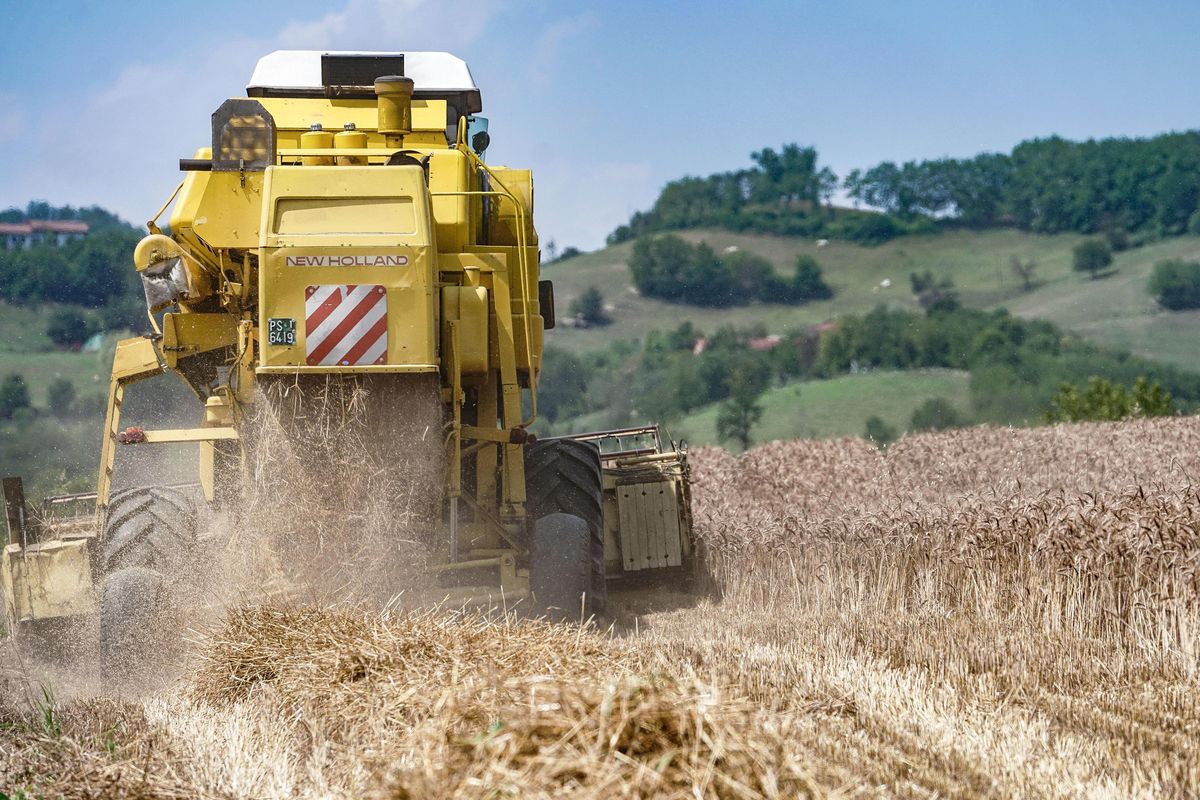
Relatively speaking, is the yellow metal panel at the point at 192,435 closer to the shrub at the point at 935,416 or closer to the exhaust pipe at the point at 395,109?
the exhaust pipe at the point at 395,109


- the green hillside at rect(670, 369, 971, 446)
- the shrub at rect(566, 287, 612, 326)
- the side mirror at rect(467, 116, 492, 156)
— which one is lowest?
the green hillside at rect(670, 369, 971, 446)

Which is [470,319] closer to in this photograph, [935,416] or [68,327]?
[68,327]

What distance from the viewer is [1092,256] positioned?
76.2 meters

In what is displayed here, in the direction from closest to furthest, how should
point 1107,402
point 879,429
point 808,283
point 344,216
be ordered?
point 344,216
point 1107,402
point 879,429
point 808,283

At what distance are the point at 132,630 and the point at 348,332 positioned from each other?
192cm

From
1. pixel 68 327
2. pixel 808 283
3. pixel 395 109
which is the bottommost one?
pixel 395 109

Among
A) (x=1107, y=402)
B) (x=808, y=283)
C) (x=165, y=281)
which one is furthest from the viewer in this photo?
(x=808, y=283)

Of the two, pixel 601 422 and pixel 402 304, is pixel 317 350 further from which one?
pixel 601 422

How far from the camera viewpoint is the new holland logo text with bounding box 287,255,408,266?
7.07 m

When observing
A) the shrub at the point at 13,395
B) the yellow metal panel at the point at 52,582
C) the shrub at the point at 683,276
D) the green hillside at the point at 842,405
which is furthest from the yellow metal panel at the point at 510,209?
the shrub at the point at 683,276

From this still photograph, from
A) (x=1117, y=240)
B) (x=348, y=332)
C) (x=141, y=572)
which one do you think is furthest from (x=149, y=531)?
(x=1117, y=240)

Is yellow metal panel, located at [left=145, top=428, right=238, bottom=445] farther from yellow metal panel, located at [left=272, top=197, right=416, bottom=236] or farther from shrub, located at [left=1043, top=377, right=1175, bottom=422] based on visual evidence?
shrub, located at [left=1043, top=377, right=1175, bottom=422]

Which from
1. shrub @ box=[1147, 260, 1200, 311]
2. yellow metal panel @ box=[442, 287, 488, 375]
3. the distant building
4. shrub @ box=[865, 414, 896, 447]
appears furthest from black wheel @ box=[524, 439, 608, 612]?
shrub @ box=[1147, 260, 1200, 311]

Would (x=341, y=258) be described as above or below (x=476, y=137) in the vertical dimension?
below
